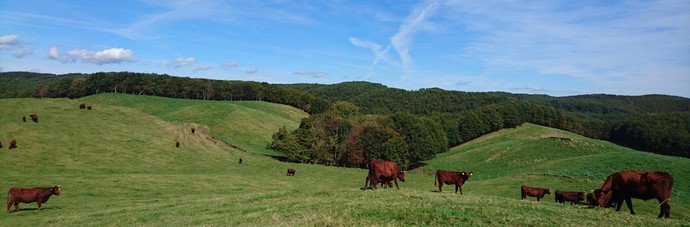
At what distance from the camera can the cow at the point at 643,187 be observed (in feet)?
58.0

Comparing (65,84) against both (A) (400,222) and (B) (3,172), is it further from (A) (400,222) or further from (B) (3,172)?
(A) (400,222)

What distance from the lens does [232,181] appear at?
4762 cm

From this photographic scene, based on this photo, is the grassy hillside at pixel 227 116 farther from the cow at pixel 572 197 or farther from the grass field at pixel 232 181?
the cow at pixel 572 197

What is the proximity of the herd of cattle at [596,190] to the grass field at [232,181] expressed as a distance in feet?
2.97

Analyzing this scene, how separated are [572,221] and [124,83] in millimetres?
177493

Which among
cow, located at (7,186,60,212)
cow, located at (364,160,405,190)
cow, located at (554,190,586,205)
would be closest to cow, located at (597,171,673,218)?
cow, located at (364,160,405,190)

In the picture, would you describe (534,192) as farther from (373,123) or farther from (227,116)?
(227,116)

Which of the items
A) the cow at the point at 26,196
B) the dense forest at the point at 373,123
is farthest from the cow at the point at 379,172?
the dense forest at the point at 373,123

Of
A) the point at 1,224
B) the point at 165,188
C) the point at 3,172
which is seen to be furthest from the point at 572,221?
the point at 3,172

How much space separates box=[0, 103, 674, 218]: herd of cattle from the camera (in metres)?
17.9

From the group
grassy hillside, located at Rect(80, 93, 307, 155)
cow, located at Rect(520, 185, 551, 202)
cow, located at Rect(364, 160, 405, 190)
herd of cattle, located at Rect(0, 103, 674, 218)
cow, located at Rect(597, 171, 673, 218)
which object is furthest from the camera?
grassy hillside, located at Rect(80, 93, 307, 155)

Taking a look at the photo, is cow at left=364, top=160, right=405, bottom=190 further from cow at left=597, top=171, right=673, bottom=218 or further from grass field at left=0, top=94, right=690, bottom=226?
cow at left=597, top=171, right=673, bottom=218

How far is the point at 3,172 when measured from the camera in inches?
1618

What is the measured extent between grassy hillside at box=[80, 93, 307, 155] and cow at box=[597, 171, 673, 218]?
81399 mm
